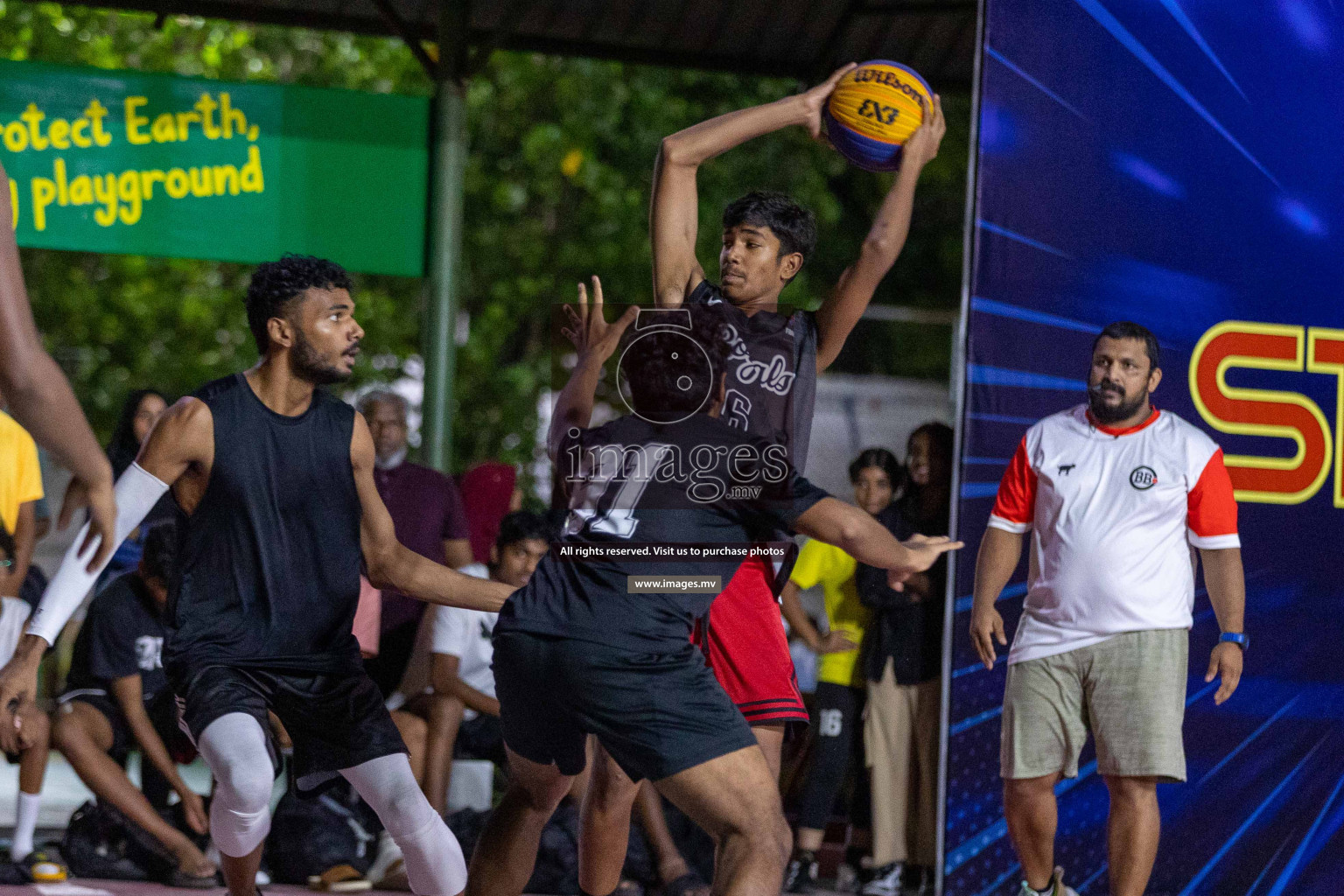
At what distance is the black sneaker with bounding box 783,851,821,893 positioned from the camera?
269 inches

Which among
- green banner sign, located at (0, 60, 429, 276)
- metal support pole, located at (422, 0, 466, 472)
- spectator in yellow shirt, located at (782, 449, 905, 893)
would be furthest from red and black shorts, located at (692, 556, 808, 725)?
green banner sign, located at (0, 60, 429, 276)

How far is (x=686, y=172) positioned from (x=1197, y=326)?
2927mm

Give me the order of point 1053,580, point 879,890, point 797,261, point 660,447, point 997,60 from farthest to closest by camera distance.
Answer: point 879,890 < point 997,60 < point 1053,580 < point 797,261 < point 660,447

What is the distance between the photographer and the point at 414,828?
168 inches

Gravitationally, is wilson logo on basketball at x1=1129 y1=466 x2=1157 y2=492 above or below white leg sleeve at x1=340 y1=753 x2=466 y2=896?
above

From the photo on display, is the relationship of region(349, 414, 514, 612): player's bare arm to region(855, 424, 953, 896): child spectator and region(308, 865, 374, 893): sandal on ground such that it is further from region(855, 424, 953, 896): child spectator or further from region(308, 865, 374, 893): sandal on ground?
region(855, 424, 953, 896): child spectator

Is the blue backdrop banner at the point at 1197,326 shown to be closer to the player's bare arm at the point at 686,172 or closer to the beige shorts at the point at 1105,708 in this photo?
the beige shorts at the point at 1105,708

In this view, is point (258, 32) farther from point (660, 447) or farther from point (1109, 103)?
point (660, 447)

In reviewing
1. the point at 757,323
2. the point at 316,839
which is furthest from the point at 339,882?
the point at 757,323

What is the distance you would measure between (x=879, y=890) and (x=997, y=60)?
3681 millimetres

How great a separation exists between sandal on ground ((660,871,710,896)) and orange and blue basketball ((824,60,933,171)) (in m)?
3.16

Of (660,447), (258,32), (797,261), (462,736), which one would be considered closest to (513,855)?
(660,447)

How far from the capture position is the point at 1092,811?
6.51 m

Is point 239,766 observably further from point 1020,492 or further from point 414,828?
point 1020,492
